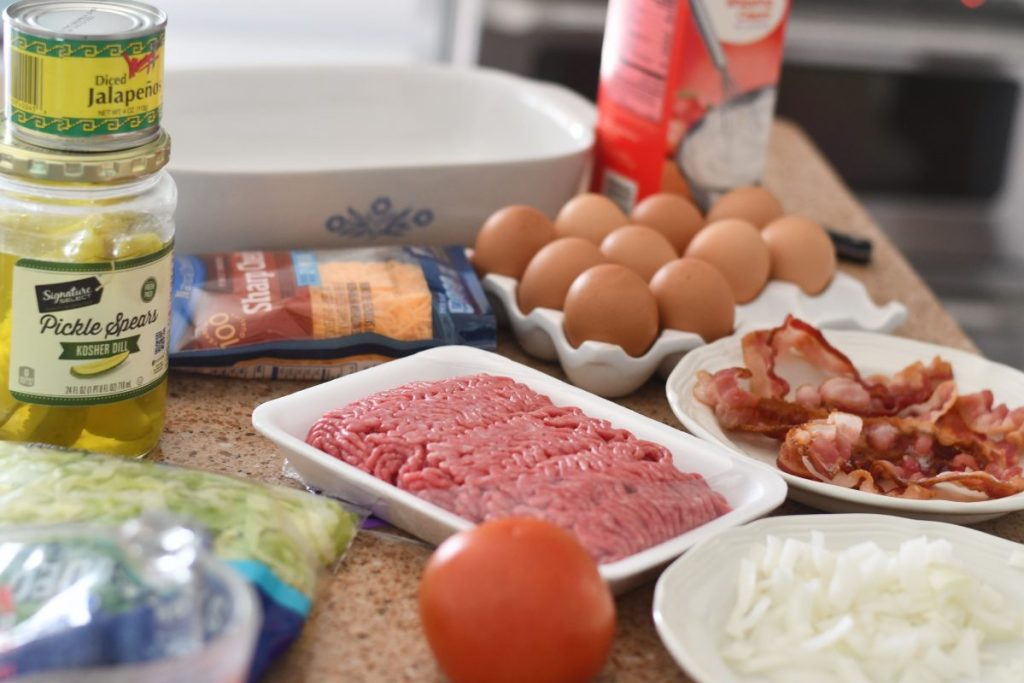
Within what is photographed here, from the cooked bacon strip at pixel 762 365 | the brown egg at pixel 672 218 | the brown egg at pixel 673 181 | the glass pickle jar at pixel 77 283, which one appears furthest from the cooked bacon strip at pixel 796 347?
the glass pickle jar at pixel 77 283

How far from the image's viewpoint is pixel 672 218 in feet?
4.39

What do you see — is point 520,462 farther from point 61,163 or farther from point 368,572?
point 61,163

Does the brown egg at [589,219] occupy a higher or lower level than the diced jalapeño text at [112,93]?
lower

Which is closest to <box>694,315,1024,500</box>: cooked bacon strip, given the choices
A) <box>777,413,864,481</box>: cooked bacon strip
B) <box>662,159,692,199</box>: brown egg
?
<box>777,413,864,481</box>: cooked bacon strip

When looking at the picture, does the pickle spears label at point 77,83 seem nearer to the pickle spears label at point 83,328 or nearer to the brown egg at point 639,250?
the pickle spears label at point 83,328

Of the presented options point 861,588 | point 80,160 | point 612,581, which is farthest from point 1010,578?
point 80,160

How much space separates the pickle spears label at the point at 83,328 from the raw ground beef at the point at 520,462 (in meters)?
0.14

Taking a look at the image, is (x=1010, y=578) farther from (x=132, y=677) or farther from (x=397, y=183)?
(x=397, y=183)

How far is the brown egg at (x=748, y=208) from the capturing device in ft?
4.57

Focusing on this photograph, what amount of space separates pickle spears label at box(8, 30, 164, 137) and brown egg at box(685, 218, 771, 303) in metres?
0.63

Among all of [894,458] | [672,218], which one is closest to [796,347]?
[894,458]

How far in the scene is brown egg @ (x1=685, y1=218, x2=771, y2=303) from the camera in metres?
1.27

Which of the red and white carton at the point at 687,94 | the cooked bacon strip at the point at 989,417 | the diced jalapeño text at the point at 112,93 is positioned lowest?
the cooked bacon strip at the point at 989,417

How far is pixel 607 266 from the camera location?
3.75ft
